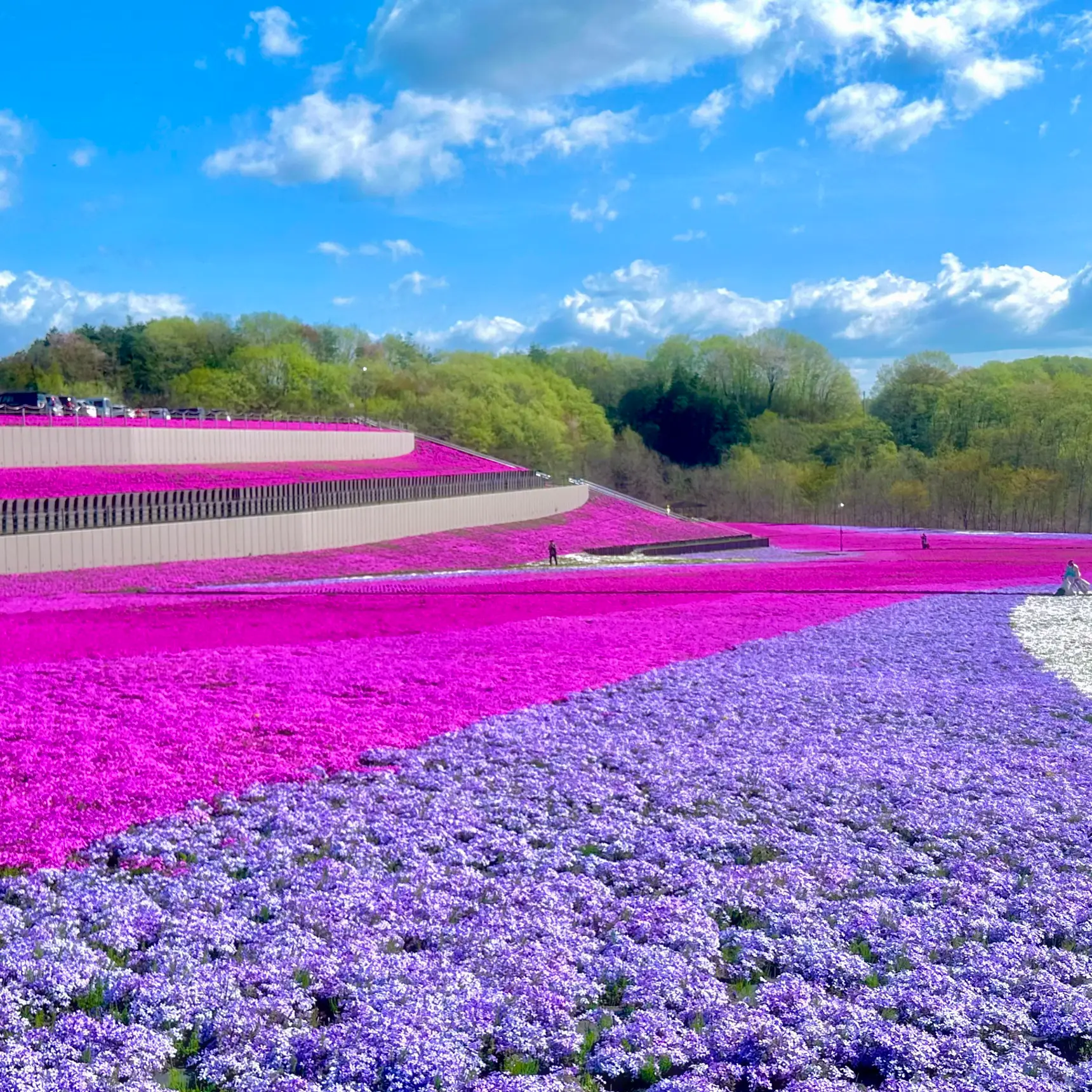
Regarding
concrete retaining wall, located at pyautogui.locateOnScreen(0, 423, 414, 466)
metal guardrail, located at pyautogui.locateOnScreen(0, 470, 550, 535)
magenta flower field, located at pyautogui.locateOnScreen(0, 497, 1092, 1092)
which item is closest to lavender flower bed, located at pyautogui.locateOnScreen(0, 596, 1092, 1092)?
magenta flower field, located at pyautogui.locateOnScreen(0, 497, 1092, 1092)

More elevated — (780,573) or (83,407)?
(83,407)

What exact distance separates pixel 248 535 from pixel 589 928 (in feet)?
90.0

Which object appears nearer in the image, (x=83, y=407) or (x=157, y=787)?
(x=157, y=787)

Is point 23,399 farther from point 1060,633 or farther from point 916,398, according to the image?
point 916,398

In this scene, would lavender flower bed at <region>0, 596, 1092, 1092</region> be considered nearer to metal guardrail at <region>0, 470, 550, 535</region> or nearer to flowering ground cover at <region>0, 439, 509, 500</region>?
metal guardrail at <region>0, 470, 550, 535</region>

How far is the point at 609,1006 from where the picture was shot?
250 inches

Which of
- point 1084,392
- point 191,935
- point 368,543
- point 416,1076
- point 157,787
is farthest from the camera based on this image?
point 1084,392

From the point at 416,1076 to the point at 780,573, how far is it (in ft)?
89.8

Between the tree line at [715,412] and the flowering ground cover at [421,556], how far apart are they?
104ft

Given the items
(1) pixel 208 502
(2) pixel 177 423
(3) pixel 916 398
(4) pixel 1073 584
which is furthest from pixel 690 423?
(4) pixel 1073 584

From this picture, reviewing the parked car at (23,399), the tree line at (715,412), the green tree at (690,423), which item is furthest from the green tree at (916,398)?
the parked car at (23,399)

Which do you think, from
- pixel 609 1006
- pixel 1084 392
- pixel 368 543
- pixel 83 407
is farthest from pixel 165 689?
pixel 1084 392

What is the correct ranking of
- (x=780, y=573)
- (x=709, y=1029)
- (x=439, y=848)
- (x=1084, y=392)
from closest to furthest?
(x=709, y=1029), (x=439, y=848), (x=780, y=573), (x=1084, y=392)

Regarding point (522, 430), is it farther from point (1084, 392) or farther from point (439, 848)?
point (439, 848)
